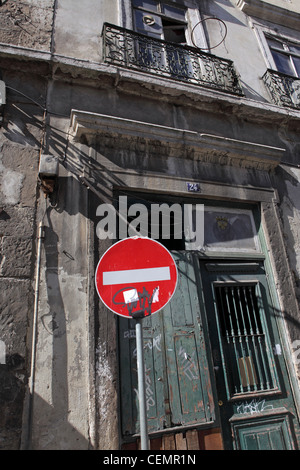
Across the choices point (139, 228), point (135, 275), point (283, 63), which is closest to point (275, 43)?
point (283, 63)

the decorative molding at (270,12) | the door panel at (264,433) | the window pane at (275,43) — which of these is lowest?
the door panel at (264,433)

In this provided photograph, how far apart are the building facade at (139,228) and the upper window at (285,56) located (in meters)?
1.33

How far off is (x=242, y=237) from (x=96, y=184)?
7.77 ft

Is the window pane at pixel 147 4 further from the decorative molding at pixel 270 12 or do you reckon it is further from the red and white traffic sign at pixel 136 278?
the red and white traffic sign at pixel 136 278

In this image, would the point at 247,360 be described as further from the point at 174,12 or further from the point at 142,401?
the point at 174,12

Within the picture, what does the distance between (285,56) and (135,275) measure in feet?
23.4

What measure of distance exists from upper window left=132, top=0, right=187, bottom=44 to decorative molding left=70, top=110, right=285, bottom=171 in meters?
2.70

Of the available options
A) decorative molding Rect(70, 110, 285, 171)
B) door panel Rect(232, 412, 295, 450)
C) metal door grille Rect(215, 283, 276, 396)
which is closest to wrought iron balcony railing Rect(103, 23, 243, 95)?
decorative molding Rect(70, 110, 285, 171)

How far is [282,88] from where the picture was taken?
6.27 m

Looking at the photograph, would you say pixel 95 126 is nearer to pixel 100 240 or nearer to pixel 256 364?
pixel 100 240

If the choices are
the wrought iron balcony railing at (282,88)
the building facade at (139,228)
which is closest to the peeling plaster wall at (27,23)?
the building facade at (139,228)

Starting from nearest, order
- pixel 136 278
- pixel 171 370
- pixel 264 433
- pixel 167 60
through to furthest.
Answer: pixel 136 278 → pixel 171 370 → pixel 264 433 → pixel 167 60

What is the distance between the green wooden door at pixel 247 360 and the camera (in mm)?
3697
